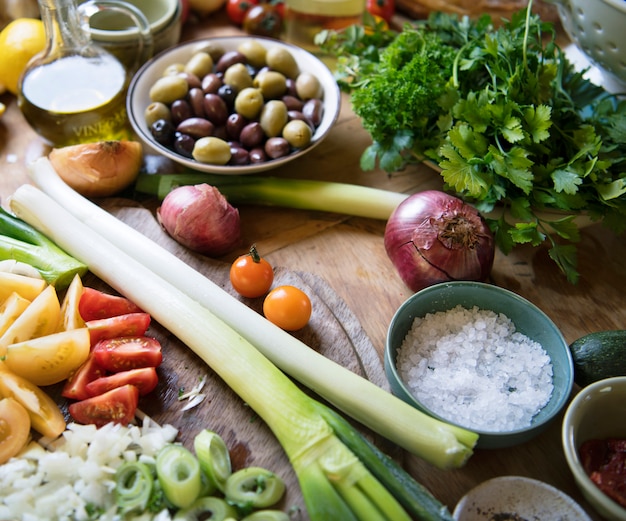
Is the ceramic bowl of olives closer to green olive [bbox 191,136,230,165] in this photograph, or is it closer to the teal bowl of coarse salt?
green olive [bbox 191,136,230,165]

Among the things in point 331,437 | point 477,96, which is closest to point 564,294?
point 477,96

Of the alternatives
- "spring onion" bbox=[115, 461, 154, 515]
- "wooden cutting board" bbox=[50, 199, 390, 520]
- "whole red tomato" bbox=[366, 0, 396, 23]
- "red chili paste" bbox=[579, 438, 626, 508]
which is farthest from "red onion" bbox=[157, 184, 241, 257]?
"whole red tomato" bbox=[366, 0, 396, 23]

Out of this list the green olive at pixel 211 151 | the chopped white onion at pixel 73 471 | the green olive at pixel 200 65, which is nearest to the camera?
the chopped white onion at pixel 73 471

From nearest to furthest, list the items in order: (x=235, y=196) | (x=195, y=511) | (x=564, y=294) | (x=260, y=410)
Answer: (x=195, y=511) < (x=260, y=410) < (x=564, y=294) < (x=235, y=196)

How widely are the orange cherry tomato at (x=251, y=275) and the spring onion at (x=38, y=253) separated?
0.37 meters

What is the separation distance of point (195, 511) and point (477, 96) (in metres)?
1.24

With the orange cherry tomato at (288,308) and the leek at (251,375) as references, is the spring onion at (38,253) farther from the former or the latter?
the orange cherry tomato at (288,308)

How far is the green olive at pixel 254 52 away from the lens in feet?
6.08

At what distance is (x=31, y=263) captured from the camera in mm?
1445

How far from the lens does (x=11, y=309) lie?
1302 mm

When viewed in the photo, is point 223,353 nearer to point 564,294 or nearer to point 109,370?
point 109,370

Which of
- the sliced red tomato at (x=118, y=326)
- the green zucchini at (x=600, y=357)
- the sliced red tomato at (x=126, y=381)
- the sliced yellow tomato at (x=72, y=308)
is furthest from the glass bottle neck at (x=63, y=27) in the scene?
the green zucchini at (x=600, y=357)

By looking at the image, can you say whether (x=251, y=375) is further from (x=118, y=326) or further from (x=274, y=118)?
(x=274, y=118)

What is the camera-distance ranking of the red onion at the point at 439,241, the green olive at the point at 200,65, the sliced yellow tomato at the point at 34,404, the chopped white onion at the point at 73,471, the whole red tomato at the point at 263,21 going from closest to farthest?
the chopped white onion at the point at 73,471
the sliced yellow tomato at the point at 34,404
the red onion at the point at 439,241
the green olive at the point at 200,65
the whole red tomato at the point at 263,21
